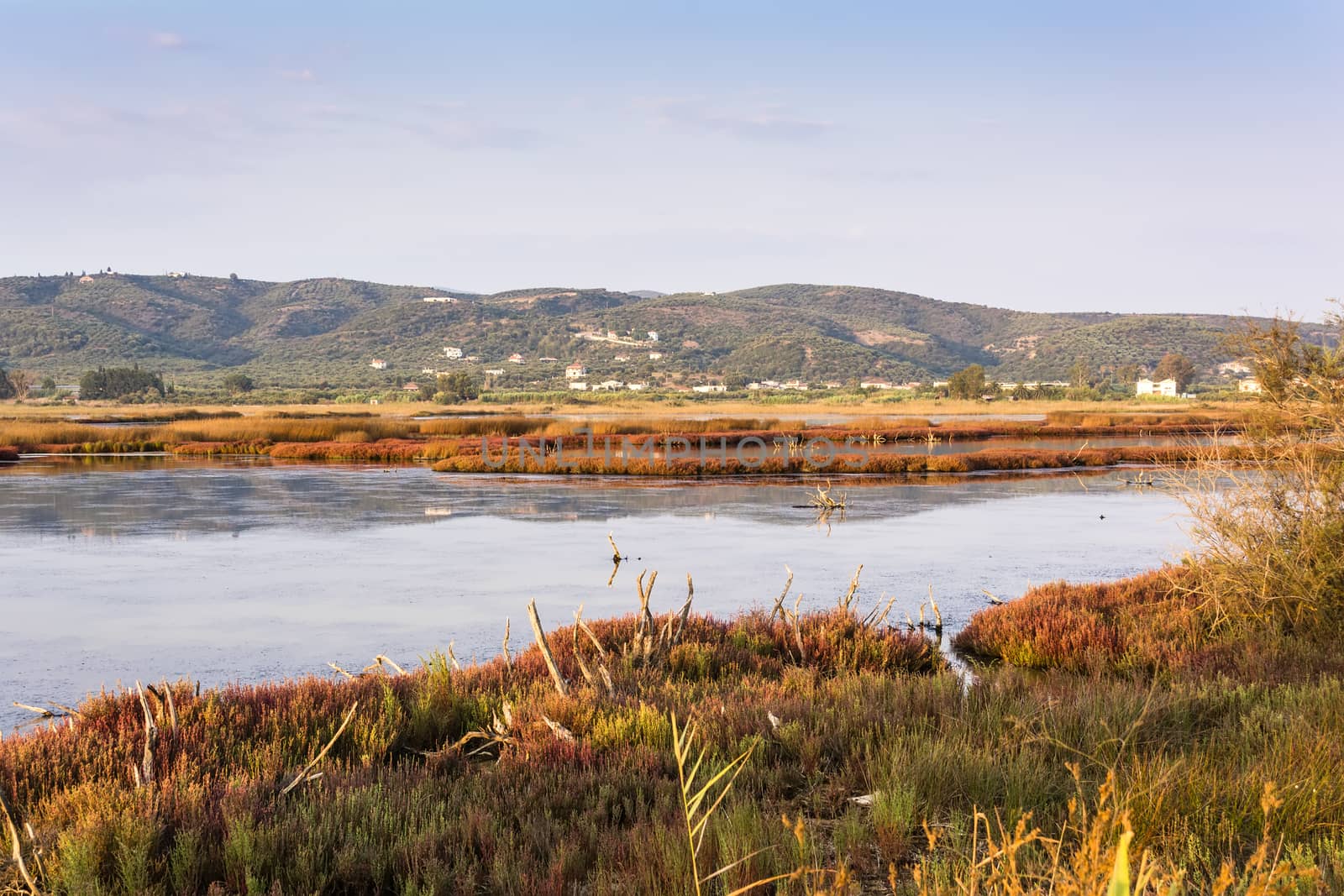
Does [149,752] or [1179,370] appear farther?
[1179,370]

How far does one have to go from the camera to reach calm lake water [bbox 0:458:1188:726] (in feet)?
34.8

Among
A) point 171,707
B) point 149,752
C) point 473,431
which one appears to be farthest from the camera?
point 473,431

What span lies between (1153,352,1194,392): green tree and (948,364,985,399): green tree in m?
45.5

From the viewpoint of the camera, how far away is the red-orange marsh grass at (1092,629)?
9805 millimetres

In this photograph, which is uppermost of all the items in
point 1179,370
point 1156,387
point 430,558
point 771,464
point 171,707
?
point 1179,370

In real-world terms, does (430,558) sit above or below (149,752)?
below

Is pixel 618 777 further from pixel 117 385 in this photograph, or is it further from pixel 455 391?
pixel 117 385

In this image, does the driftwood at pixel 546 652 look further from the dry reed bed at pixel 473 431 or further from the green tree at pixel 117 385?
the green tree at pixel 117 385

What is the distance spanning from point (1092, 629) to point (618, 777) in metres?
6.42

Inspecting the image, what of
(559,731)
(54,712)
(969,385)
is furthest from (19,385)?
(559,731)

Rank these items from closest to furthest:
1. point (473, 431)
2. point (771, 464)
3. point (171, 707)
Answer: point (171, 707)
point (771, 464)
point (473, 431)

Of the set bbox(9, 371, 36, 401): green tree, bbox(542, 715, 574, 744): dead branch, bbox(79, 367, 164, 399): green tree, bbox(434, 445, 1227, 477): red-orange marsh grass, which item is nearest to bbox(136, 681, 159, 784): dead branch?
bbox(542, 715, 574, 744): dead branch

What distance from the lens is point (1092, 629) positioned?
10.4 metres

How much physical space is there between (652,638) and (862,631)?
2088 mm
